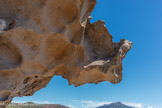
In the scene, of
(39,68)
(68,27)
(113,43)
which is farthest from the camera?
(113,43)

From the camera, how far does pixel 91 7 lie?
18.0 feet

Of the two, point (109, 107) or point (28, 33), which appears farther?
point (109, 107)

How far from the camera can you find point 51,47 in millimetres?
5359

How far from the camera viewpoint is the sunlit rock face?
464 centimetres

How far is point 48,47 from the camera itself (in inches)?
208

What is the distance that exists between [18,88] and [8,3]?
9.97 ft

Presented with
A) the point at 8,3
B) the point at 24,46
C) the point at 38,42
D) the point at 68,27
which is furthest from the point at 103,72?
the point at 8,3

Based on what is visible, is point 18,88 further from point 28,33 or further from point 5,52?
point 28,33

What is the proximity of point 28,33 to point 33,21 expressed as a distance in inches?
17.0

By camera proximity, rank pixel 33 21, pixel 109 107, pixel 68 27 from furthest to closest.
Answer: pixel 109 107 → pixel 68 27 → pixel 33 21

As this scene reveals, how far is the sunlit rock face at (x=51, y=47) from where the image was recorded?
464 centimetres

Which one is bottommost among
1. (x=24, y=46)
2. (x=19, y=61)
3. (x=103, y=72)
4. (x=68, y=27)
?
(x=103, y=72)

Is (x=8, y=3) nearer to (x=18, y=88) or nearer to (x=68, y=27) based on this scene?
(x=68, y=27)

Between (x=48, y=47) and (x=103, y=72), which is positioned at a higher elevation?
(x=48, y=47)
